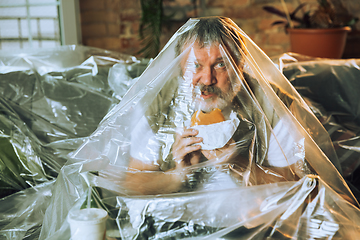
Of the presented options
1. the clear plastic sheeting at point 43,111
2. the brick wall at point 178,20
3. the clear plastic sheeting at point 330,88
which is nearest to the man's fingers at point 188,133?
the clear plastic sheeting at point 43,111

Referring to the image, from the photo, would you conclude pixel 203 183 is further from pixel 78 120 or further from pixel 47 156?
pixel 78 120

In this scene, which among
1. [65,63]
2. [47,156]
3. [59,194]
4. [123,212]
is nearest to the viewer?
[123,212]

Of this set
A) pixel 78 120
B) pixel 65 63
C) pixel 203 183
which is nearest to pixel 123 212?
pixel 203 183

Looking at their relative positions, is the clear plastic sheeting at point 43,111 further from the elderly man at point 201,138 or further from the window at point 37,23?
the window at point 37,23

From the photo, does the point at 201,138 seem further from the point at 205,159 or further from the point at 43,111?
the point at 43,111

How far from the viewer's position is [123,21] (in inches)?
94.1

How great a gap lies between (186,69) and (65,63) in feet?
3.11

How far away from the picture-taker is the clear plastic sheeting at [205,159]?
566 mm

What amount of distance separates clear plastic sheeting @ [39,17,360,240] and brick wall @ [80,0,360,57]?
170cm

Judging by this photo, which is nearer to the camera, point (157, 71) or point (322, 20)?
point (157, 71)

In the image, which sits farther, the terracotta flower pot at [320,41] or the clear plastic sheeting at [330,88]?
the terracotta flower pot at [320,41]

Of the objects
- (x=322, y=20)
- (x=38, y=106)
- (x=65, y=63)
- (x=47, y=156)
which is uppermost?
(x=322, y=20)

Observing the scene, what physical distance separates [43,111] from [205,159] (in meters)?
0.87

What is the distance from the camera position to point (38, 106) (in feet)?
4.24
